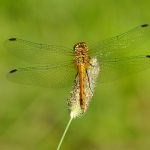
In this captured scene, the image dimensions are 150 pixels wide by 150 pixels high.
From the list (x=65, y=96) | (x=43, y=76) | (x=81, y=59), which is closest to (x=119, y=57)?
(x=81, y=59)

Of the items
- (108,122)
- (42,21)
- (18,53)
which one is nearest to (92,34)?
(42,21)

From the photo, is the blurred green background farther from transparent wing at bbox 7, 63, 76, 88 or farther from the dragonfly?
transparent wing at bbox 7, 63, 76, 88

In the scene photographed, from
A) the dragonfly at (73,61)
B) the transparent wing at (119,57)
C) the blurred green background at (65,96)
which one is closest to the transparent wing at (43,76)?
the dragonfly at (73,61)

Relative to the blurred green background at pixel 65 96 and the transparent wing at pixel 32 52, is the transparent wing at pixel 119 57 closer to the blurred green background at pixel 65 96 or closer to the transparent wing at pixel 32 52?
the transparent wing at pixel 32 52

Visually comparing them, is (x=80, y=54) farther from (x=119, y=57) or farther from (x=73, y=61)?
(x=119, y=57)

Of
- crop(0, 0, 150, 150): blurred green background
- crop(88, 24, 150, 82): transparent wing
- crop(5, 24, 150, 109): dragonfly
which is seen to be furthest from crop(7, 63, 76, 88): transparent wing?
crop(0, 0, 150, 150): blurred green background

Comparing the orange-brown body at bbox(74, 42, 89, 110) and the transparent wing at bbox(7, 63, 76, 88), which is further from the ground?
the orange-brown body at bbox(74, 42, 89, 110)

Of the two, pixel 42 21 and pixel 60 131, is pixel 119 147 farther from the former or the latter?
pixel 42 21
